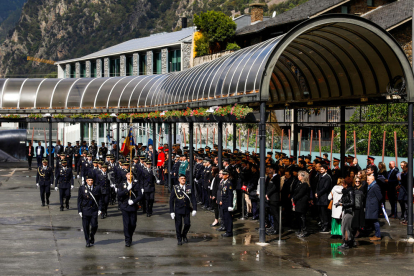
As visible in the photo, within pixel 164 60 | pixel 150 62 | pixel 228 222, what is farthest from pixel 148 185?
pixel 150 62

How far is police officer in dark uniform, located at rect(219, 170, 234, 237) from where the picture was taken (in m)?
16.0

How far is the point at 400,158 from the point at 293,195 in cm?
1147

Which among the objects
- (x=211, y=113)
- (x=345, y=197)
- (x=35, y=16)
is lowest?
(x=345, y=197)

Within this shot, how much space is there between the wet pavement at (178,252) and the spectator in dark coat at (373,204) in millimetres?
389

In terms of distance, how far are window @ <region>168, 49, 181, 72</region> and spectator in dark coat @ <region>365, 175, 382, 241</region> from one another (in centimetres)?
4808

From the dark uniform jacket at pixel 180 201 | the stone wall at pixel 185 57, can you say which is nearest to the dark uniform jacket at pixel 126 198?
the dark uniform jacket at pixel 180 201

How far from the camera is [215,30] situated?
60.5m

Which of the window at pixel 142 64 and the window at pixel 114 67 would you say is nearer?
the window at pixel 142 64

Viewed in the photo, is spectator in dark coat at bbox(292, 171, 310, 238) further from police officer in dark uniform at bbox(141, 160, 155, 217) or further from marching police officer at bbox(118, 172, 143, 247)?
police officer in dark uniform at bbox(141, 160, 155, 217)

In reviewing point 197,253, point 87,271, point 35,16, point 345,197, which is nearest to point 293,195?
point 345,197

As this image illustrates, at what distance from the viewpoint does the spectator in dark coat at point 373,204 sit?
15.9 meters

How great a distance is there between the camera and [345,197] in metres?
14.8

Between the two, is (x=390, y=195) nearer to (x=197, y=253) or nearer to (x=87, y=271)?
(x=197, y=253)

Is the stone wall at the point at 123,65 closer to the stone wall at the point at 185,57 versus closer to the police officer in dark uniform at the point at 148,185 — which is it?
the stone wall at the point at 185,57
